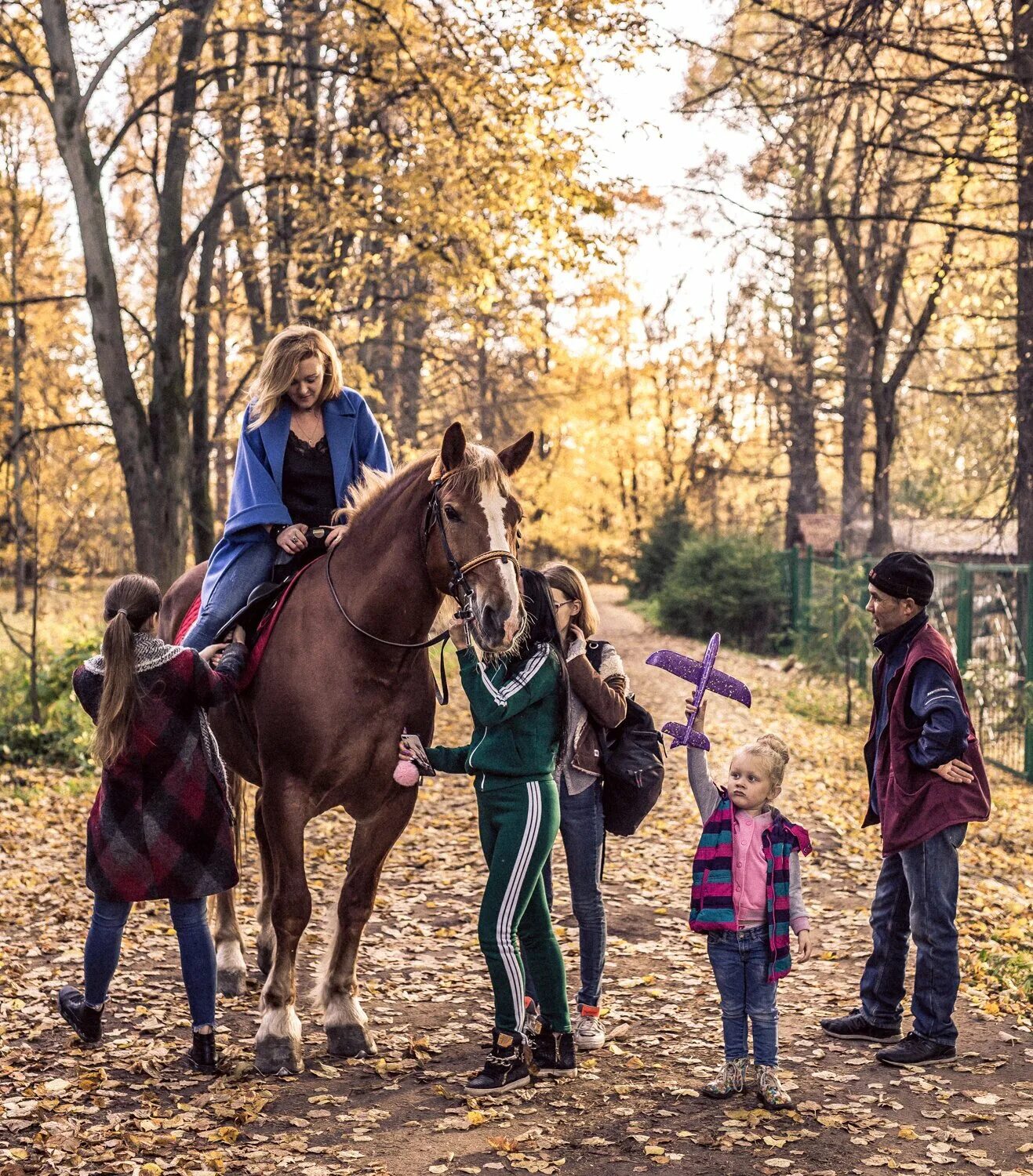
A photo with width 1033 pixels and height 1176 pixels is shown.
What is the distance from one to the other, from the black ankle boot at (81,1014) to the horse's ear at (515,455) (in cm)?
263

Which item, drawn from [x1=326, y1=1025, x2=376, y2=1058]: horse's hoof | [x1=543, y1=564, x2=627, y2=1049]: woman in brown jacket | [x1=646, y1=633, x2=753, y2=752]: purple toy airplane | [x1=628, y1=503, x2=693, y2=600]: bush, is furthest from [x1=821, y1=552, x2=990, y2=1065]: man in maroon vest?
[x1=628, y1=503, x2=693, y2=600]: bush

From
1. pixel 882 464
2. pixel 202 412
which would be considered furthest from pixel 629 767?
pixel 882 464

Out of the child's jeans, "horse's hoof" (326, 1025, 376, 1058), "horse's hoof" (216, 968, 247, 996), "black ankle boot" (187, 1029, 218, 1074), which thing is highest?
the child's jeans

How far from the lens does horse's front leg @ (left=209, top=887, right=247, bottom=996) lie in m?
5.98

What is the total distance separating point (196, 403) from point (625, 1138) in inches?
496

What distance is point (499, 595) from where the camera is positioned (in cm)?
414

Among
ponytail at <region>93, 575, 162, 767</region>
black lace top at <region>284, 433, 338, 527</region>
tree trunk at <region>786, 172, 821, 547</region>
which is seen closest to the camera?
ponytail at <region>93, 575, 162, 767</region>

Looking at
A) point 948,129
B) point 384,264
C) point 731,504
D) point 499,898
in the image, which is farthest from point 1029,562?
point 731,504

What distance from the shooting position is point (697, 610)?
25.4 meters

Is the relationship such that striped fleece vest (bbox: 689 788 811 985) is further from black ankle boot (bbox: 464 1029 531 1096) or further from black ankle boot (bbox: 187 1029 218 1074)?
black ankle boot (bbox: 187 1029 218 1074)

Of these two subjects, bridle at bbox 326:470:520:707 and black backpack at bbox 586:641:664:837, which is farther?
black backpack at bbox 586:641:664:837

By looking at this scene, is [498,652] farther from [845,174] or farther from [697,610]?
[697,610]

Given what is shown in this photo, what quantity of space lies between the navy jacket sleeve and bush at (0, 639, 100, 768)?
8819mm

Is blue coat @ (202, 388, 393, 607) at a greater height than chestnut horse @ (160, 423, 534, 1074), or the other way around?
blue coat @ (202, 388, 393, 607)
